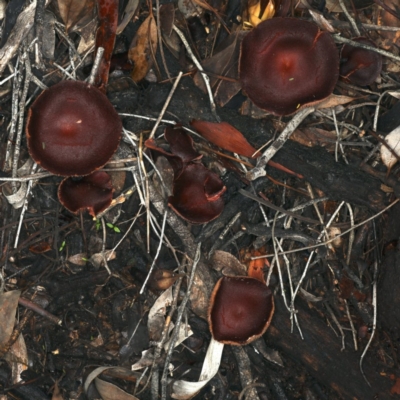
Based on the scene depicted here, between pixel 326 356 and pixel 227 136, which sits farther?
pixel 326 356

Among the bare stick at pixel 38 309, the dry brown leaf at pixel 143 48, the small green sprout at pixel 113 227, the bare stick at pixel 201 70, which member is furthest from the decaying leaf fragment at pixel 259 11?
the bare stick at pixel 38 309

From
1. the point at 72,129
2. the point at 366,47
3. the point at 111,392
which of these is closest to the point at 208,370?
the point at 111,392

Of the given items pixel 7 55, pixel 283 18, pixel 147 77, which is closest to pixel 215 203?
pixel 147 77

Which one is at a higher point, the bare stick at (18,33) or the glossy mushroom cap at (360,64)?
the bare stick at (18,33)

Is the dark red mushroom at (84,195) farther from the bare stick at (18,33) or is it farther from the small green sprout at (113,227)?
the bare stick at (18,33)

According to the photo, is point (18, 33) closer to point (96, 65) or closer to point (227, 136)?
point (96, 65)

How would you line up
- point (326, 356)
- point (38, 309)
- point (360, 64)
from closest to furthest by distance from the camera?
point (360, 64) < point (326, 356) < point (38, 309)
